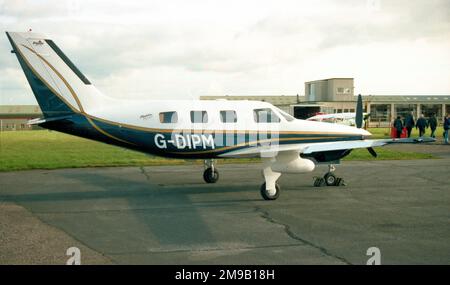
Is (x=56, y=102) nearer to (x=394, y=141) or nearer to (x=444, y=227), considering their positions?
(x=394, y=141)

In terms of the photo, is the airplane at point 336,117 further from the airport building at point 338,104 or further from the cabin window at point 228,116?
the cabin window at point 228,116

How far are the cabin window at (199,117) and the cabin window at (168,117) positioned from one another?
1.63 feet

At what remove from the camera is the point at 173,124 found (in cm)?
1385

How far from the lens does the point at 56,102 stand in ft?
43.9

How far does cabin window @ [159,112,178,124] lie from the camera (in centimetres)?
1384

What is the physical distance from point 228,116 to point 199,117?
0.88 metres

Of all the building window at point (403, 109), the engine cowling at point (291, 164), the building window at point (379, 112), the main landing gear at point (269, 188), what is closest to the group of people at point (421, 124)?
the engine cowling at point (291, 164)

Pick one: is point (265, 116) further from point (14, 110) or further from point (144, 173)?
point (14, 110)

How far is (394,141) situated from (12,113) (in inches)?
3263

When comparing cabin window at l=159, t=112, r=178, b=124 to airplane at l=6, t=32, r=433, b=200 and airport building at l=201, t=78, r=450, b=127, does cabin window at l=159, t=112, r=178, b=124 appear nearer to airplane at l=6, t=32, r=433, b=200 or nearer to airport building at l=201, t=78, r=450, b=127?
airplane at l=6, t=32, r=433, b=200

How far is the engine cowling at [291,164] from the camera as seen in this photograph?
13469 millimetres

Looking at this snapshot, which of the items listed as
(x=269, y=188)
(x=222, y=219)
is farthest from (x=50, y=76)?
(x=269, y=188)

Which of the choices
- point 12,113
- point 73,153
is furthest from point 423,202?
point 12,113

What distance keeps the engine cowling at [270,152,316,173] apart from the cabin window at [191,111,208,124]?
237 centimetres
